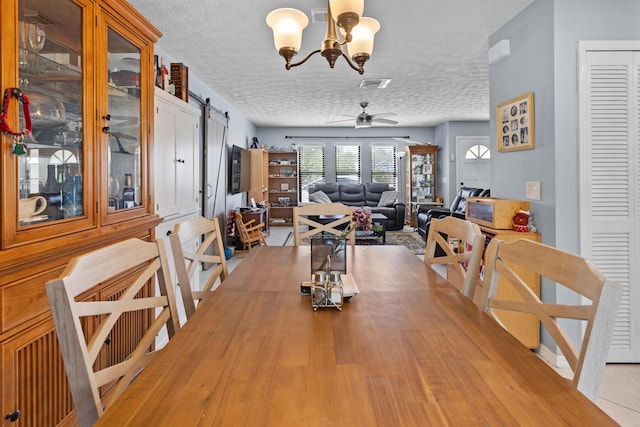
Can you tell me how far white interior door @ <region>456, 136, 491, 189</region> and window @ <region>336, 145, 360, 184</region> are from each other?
2484 millimetres

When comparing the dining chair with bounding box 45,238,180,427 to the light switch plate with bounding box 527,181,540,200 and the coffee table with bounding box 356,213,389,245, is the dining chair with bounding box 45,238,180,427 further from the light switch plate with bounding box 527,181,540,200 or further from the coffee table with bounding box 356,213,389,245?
the coffee table with bounding box 356,213,389,245

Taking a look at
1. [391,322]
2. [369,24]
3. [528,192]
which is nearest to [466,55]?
[528,192]

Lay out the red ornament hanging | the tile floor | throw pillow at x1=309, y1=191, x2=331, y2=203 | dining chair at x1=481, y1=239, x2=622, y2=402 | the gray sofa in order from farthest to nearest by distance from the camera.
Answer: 1. the gray sofa
2. throw pillow at x1=309, y1=191, x2=331, y2=203
3. the tile floor
4. the red ornament hanging
5. dining chair at x1=481, y1=239, x2=622, y2=402

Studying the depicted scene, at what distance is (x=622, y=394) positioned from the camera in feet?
6.83

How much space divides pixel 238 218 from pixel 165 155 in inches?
137

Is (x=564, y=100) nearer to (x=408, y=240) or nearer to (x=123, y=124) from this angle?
(x=123, y=124)

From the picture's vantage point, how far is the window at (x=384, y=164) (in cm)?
969

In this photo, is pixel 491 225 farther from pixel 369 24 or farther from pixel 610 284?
pixel 610 284

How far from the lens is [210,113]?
5.34 m

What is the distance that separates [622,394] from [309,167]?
8.23 meters

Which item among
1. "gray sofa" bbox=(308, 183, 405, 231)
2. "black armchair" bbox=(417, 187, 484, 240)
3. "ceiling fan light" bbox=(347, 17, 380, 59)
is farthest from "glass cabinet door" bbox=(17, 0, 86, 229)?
"gray sofa" bbox=(308, 183, 405, 231)

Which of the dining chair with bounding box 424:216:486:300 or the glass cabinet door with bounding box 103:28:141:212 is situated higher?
the glass cabinet door with bounding box 103:28:141:212

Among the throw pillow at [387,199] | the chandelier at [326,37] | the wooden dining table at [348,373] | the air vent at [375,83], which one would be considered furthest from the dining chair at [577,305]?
the throw pillow at [387,199]

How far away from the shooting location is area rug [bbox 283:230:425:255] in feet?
20.9
